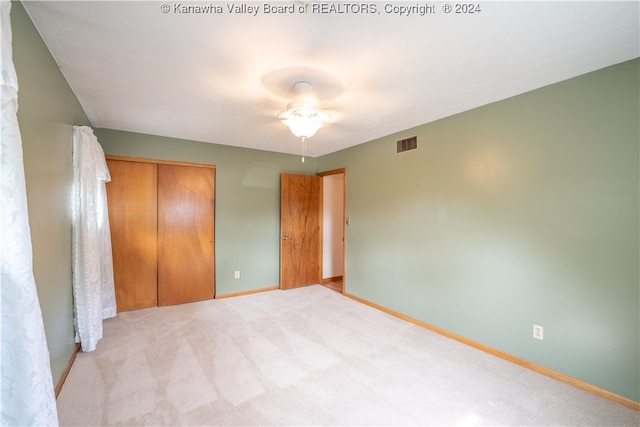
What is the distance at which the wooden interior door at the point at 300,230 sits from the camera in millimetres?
4656

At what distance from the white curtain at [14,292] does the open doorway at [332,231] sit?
4.16 meters

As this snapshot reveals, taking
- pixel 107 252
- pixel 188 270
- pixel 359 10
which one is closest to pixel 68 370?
pixel 107 252

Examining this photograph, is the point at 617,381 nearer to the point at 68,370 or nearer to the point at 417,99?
the point at 417,99

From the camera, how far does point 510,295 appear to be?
8.13 ft

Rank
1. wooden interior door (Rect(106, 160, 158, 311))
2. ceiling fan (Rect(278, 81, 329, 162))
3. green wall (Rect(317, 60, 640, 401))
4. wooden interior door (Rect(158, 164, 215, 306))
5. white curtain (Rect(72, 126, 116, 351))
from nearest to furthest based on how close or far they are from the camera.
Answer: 1. green wall (Rect(317, 60, 640, 401))
2. ceiling fan (Rect(278, 81, 329, 162))
3. white curtain (Rect(72, 126, 116, 351))
4. wooden interior door (Rect(106, 160, 158, 311))
5. wooden interior door (Rect(158, 164, 215, 306))

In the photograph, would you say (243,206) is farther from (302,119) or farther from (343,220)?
(302,119)

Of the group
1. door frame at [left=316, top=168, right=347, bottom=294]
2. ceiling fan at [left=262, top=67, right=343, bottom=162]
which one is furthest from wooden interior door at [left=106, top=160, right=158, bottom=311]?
door frame at [left=316, top=168, right=347, bottom=294]

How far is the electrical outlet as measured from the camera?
2.29 metres

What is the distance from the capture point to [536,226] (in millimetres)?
2318

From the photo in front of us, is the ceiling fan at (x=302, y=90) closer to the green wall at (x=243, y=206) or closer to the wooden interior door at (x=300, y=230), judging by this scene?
the green wall at (x=243, y=206)

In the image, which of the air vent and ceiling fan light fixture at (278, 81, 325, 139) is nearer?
ceiling fan light fixture at (278, 81, 325, 139)

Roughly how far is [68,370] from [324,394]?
211 cm

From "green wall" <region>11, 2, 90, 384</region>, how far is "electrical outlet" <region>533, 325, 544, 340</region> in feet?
12.0

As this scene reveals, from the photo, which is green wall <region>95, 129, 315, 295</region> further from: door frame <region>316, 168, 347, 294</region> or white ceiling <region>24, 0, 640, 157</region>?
white ceiling <region>24, 0, 640, 157</region>
